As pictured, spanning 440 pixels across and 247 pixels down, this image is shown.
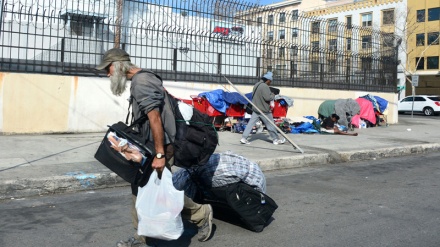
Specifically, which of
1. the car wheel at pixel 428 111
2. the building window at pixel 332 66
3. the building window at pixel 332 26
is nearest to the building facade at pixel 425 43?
the car wheel at pixel 428 111

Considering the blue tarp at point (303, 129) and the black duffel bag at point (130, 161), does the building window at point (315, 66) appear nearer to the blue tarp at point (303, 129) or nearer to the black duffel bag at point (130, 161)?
the blue tarp at point (303, 129)

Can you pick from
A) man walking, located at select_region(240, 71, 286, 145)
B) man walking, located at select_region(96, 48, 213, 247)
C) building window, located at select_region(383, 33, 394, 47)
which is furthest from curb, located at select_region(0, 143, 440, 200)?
building window, located at select_region(383, 33, 394, 47)

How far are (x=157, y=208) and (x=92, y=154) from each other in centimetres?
523

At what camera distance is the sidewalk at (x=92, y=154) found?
625 centimetres

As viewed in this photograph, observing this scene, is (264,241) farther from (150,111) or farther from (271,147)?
(271,147)

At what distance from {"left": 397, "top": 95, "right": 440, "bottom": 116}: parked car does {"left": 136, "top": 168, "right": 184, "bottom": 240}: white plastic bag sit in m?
30.9

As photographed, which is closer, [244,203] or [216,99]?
[244,203]

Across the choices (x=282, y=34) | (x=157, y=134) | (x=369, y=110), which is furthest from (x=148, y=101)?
(x=369, y=110)

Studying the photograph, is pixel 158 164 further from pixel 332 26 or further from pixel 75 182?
pixel 332 26

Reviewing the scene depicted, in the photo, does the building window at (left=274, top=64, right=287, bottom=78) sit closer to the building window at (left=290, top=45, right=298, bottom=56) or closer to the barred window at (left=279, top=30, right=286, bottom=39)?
the building window at (left=290, top=45, right=298, bottom=56)

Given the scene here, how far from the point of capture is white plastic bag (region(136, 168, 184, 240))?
353 centimetres

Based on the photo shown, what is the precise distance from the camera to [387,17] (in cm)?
4650

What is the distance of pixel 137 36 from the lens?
12.0 metres

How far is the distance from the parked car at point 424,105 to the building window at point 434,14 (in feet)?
58.6
